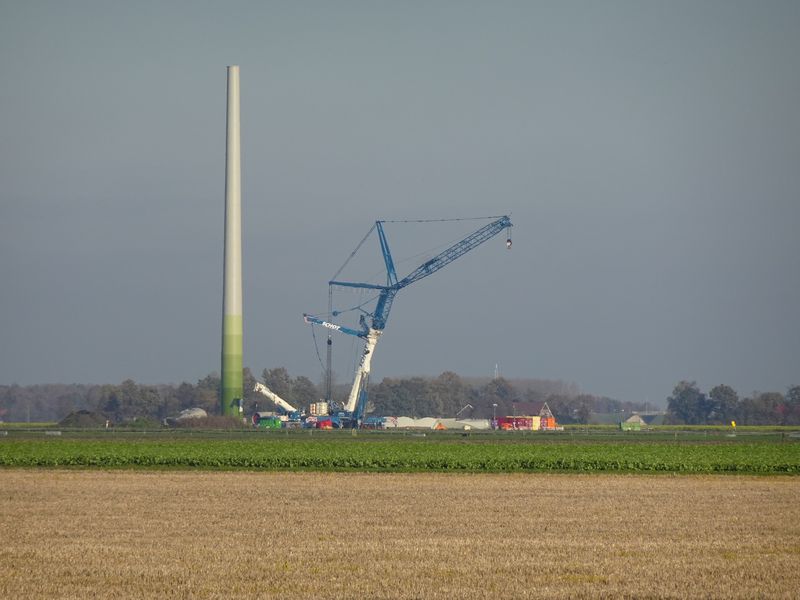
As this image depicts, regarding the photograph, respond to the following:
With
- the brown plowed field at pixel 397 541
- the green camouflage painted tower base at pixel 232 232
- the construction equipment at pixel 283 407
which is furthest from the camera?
the construction equipment at pixel 283 407

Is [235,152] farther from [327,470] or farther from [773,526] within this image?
[773,526]

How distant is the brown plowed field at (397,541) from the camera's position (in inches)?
988

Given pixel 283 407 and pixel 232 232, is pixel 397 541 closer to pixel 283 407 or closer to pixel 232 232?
pixel 232 232

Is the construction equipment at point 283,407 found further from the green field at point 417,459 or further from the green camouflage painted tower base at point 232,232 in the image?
the green field at point 417,459

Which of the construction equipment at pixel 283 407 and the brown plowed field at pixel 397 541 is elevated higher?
the construction equipment at pixel 283 407

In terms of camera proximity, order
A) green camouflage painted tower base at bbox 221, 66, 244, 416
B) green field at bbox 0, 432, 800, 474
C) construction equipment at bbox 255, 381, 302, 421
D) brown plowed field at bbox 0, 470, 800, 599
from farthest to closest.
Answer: construction equipment at bbox 255, 381, 302, 421 < green camouflage painted tower base at bbox 221, 66, 244, 416 < green field at bbox 0, 432, 800, 474 < brown plowed field at bbox 0, 470, 800, 599

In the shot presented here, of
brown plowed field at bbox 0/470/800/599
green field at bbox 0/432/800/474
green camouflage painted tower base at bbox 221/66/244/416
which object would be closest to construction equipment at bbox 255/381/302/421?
green camouflage painted tower base at bbox 221/66/244/416

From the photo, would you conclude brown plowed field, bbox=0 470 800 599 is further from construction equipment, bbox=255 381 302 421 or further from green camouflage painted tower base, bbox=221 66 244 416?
construction equipment, bbox=255 381 302 421

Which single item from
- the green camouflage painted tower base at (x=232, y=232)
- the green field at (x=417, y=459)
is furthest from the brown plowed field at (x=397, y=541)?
the green camouflage painted tower base at (x=232, y=232)

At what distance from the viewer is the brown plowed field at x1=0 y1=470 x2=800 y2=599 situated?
25094mm

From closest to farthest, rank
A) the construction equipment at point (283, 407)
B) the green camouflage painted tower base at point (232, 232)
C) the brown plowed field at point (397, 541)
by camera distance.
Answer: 1. the brown plowed field at point (397, 541)
2. the green camouflage painted tower base at point (232, 232)
3. the construction equipment at point (283, 407)

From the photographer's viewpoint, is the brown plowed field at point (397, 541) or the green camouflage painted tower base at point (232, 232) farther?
the green camouflage painted tower base at point (232, 232)

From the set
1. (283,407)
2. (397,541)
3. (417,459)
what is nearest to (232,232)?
(283,407)

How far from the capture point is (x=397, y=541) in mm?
32156
